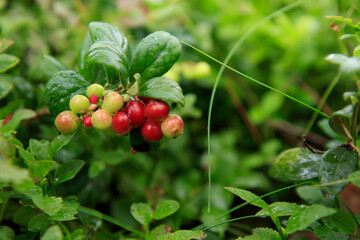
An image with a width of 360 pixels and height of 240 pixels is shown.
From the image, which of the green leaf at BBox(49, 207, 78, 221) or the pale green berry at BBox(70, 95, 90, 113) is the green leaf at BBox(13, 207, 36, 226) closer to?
the green leaf at BBox(49, 207, 78, 221)

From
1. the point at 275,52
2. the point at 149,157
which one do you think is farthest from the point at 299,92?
the point at 149,157

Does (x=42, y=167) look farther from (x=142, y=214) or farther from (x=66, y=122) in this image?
(x=142, y=214)

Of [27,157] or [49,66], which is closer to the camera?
[27,157]

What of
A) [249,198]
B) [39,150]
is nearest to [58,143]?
[39,150]

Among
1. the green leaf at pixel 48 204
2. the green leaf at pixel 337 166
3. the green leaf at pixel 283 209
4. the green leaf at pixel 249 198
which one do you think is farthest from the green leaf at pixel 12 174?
the green leaf at pixel 337 166

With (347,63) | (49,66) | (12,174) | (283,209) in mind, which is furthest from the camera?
(49,66)

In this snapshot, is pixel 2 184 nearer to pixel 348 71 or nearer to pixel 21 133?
pixel 21 133

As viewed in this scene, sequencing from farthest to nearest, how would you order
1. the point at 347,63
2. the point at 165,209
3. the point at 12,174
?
the point at 165,209
the point at 347,63
the point at 12,174
